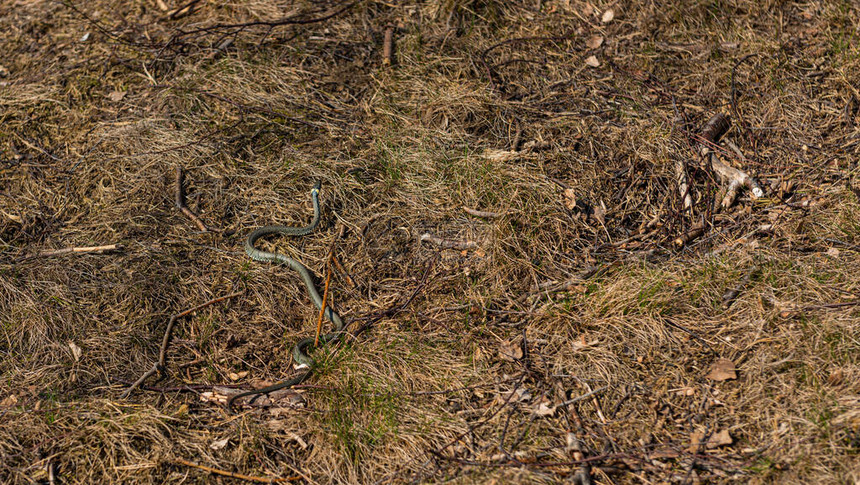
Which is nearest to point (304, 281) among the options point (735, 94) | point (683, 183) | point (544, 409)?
point (544, 409)

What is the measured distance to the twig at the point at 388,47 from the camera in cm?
512

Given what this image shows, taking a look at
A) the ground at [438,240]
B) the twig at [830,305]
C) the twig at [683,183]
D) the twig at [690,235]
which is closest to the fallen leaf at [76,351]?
the ground at [438,240]

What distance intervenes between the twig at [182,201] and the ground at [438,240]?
0.04 meters

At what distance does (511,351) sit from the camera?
363 centimetres

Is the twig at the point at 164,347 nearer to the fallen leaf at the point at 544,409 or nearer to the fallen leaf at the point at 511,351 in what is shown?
the fallen leaf at the point at 511,351

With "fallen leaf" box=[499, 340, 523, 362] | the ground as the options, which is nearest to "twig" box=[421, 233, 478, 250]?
the ground

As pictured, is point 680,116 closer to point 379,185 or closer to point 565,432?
point 379,185

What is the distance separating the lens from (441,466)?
3166mm

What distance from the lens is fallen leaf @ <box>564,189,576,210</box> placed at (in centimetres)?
424

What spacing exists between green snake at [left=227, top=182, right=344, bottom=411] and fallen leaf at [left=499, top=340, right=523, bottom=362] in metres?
0.86

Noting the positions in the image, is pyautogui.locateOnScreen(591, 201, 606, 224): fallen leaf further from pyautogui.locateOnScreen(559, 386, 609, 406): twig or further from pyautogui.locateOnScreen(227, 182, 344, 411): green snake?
pyautogui.locateOnScreen(227, 182, 344, 411): green snake

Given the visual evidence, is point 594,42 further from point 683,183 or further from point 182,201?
point 182,201


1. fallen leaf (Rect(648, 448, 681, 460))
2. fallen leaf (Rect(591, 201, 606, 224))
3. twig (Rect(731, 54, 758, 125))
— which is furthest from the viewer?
twig (Rect(731, 54, 758, 125))

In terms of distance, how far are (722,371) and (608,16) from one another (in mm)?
3056
